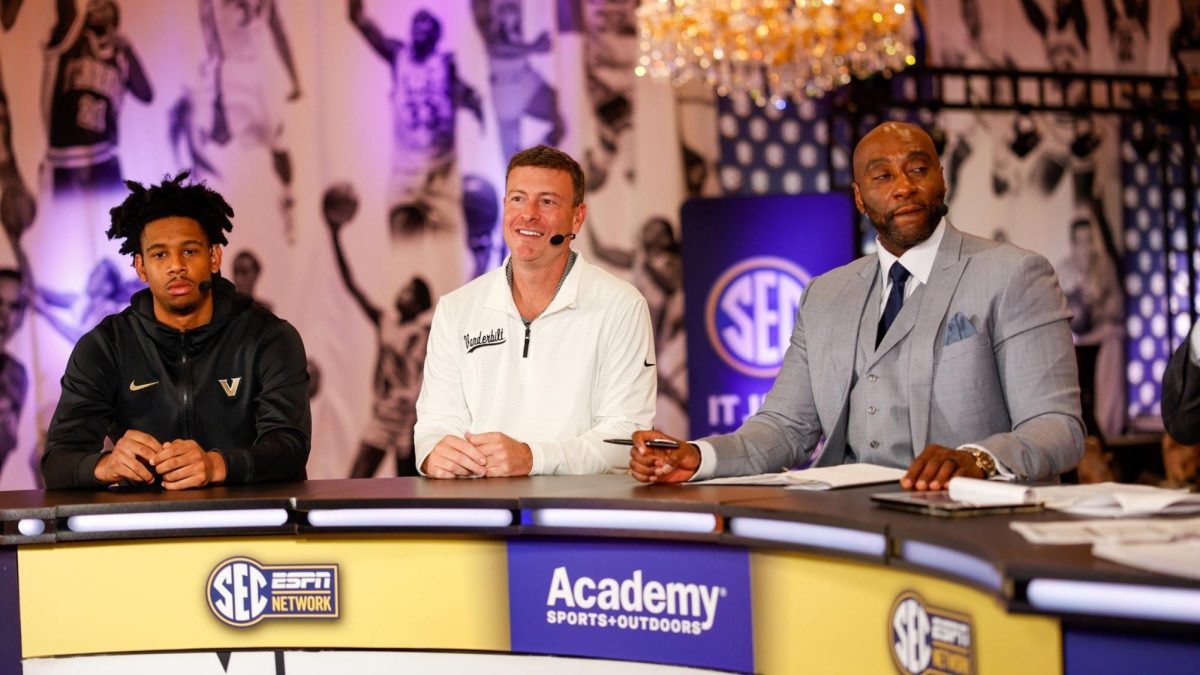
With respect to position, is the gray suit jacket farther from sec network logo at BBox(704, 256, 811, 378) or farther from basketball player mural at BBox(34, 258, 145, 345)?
basketball player mural at BBox(34, 258, 145, 345)

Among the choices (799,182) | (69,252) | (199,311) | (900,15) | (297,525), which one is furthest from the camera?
(799,182)

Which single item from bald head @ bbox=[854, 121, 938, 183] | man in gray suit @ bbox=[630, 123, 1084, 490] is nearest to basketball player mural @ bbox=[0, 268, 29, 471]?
man in gray suit @ bbox=[630, 123, 1084, 490]

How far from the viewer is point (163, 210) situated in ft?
11.1

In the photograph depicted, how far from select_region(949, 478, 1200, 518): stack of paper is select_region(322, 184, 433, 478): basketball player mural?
4884 mm

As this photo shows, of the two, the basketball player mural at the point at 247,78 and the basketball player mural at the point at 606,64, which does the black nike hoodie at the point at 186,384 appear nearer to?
the basketball player mural at the point at 247,78

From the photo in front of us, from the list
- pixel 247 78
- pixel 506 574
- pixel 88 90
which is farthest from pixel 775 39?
pixel 506 574

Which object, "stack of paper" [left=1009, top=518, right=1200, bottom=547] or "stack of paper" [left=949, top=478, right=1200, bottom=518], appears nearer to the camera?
"stack of paper" [left=1009, top=518, right=1200, bottom=547]

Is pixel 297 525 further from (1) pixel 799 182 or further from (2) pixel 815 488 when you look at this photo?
(1) pixel 799 182

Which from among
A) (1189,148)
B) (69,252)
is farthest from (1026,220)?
(69,252)

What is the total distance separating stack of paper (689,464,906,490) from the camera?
2534 mm

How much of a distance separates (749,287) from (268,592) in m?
3.85

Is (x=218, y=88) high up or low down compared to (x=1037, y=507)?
up

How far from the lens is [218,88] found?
664 cm

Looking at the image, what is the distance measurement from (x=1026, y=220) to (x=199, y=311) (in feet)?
18.6
